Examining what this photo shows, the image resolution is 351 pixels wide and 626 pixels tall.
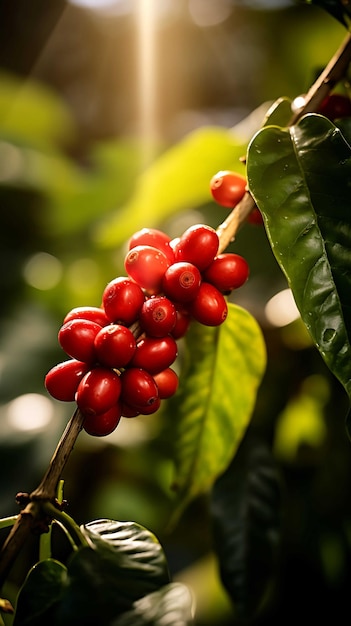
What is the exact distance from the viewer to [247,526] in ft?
3.71

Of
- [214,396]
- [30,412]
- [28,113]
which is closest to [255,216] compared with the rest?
[214,396]

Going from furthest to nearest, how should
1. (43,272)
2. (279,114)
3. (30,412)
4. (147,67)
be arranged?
(147,67)
(43,272)
(30,412)
(279,114)

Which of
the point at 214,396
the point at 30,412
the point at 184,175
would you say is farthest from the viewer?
the point at 30,412

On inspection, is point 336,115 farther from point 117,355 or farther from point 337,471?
point 337,471

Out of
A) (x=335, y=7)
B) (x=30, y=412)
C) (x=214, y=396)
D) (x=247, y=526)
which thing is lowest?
(x=247, y=526)

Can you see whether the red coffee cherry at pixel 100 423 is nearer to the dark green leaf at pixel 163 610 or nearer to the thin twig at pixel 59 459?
the thin twig at pixel 59 459

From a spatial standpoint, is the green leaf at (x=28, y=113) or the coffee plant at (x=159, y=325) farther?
the green leaf at (x=28, y=113)

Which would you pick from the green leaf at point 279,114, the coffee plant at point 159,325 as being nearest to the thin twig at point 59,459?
the coffee plant at point 159,325

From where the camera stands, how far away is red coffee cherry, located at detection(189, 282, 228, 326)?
0.64 meters

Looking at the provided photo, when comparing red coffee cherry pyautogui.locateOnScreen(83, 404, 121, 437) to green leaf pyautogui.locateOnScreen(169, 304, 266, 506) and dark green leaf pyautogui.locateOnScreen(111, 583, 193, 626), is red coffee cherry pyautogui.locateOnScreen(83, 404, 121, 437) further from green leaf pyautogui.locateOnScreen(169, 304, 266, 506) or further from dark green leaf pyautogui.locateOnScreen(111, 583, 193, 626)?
green leaf pyautogui.locateOnScreen(169, 304, 266, 506)

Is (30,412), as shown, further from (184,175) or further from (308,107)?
(308,107)

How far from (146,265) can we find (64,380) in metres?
0.14

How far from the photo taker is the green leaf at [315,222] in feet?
1.92

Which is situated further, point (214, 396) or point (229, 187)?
point (214, 396)
